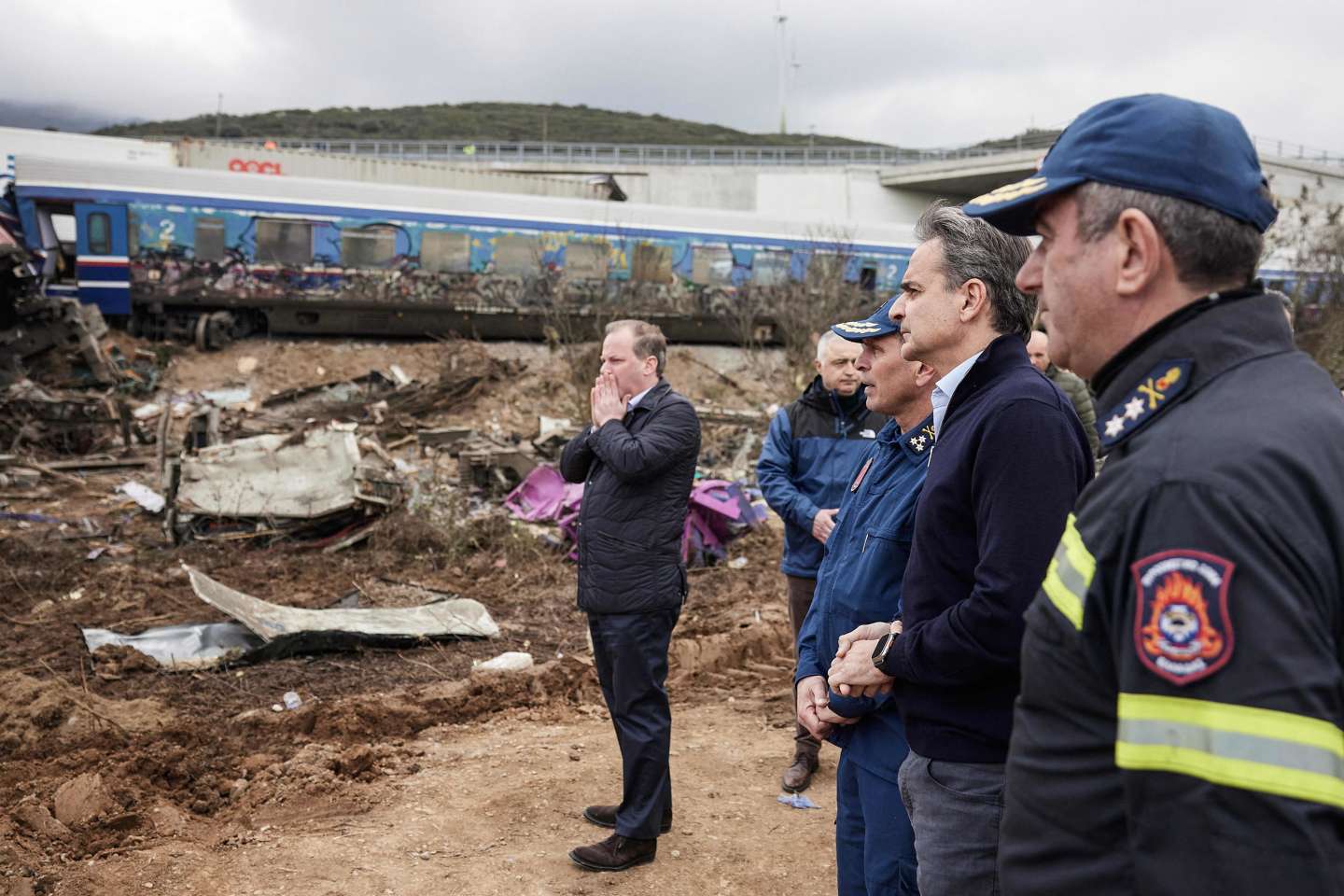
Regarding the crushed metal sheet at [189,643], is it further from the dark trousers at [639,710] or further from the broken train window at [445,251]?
the broken train window at [445,251]

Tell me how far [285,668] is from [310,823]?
2.34 metres

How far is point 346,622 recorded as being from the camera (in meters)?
7.55

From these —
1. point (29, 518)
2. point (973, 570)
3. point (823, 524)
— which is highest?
point (973, 570)

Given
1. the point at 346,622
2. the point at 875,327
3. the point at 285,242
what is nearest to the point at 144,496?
the point at 346,622

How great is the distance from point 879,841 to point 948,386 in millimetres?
1117

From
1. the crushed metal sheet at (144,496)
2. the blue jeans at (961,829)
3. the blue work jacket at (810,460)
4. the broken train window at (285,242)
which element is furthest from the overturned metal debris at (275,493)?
the broken train window at (285,242)

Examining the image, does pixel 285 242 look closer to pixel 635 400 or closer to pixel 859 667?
pixel 635 400

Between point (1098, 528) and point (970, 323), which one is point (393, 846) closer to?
point (970, 323)

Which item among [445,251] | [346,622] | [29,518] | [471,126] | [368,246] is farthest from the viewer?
[471,126]

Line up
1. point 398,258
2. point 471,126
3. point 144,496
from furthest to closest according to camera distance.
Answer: point 471,126
point 398,258
point 144,496

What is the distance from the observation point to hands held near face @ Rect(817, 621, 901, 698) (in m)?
2.43

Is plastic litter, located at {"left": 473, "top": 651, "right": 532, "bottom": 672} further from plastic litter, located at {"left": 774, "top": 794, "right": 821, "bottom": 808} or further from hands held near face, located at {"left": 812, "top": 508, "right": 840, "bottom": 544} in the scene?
hands held near face, located at {"left": 812, "top": 508, "right": 840, "bottom": 544}

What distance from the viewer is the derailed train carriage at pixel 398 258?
70.7 feet

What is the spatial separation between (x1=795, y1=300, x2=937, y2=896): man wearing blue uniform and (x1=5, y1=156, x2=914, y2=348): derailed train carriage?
1707 cm
